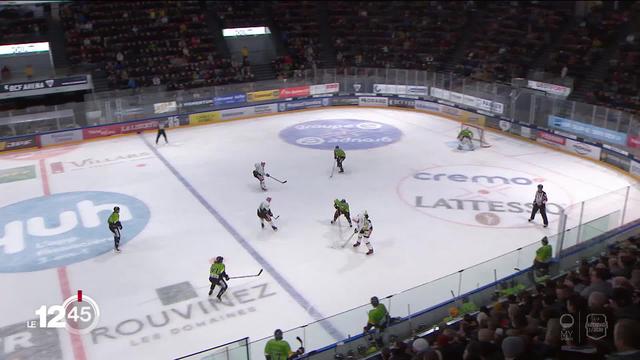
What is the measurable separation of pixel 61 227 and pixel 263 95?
696 inches

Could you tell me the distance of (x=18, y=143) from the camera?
26859 mm

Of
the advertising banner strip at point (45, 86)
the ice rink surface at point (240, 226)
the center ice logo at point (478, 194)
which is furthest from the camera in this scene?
the advertising banner strip at point (45, 86)

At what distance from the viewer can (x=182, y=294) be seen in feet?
45.3

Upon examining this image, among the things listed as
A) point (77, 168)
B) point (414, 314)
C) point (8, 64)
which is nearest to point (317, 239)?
point (414, 314)

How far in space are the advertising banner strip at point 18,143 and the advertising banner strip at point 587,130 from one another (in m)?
24.0

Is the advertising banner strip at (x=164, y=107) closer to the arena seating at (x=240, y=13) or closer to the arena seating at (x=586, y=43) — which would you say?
the arena seating at (x=240, y=13)

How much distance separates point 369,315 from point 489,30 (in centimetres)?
3122

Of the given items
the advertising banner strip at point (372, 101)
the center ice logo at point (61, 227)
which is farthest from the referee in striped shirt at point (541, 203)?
the advertising banner strip at point (372, 101)

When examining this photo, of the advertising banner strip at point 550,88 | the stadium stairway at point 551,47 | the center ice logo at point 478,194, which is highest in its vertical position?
the stadium stairway at point 551,47

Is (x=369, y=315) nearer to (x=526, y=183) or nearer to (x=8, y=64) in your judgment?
(x=526, y=183)

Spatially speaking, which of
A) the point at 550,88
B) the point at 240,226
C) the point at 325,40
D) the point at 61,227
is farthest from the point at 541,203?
the point at 325,40

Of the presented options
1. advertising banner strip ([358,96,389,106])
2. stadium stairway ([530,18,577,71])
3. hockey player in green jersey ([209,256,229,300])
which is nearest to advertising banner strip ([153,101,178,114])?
advertising banner strip ([358,96,389,106])

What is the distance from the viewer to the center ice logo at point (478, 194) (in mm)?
18016

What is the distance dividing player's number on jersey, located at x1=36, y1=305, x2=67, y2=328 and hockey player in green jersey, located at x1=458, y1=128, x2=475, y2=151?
59.1ft
